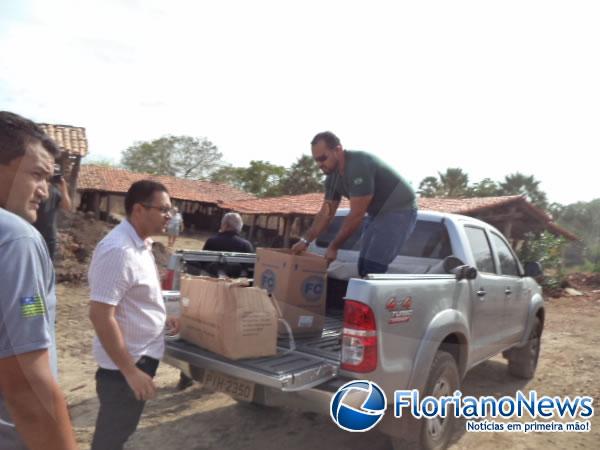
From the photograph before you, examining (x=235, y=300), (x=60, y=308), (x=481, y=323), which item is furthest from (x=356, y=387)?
(x=60, y=308)

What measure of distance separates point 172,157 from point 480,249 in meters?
47.8

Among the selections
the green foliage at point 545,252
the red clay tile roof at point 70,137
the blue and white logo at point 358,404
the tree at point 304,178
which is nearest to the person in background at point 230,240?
the blue and white logo at point 358,404

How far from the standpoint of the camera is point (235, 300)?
8.41ft

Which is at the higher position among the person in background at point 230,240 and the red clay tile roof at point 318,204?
the red clay tile roof at point 318,204

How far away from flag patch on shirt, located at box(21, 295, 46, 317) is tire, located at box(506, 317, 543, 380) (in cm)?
502

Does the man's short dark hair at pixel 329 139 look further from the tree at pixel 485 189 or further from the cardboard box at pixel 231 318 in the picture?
the tree at pixel 485 189

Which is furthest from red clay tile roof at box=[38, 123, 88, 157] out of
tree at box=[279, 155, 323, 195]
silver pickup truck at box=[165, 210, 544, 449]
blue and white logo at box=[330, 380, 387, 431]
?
tree at box=[279, 155, 323, 195]

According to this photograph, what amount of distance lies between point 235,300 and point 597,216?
139 feet

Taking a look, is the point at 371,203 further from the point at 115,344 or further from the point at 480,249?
the point at 115,344

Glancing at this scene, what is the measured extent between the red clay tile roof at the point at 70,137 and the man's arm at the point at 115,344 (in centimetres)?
1399

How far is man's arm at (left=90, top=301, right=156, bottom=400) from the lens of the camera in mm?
1949

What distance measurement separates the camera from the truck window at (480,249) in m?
4.00

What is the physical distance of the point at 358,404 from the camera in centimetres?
254

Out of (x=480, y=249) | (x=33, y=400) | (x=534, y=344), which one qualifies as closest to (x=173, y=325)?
(x=33, y=400)
